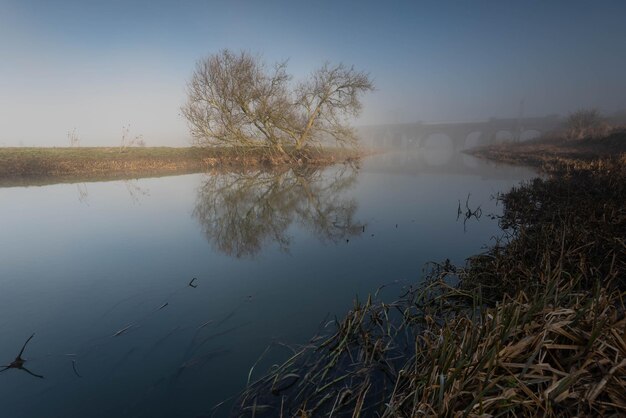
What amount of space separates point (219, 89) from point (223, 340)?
2866 centimetres

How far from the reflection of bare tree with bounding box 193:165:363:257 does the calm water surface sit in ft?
0.29

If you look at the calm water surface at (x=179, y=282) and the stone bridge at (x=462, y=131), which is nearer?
the calm water surface at (x=179, y=282)

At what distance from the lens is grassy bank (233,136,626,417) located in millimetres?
2152

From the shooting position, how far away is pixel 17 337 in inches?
169

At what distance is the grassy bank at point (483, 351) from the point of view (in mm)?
2152

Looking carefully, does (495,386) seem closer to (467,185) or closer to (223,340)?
(223,340)

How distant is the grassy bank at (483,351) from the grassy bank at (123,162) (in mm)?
24208

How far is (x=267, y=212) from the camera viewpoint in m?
11.9

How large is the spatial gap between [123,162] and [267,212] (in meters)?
24.5

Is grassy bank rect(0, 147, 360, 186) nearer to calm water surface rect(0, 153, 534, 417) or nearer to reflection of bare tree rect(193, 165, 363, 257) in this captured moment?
reflection of bare tree rect(193, 165, 363, 257)

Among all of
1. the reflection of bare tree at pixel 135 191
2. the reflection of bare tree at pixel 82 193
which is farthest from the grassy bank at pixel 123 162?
the reflection of bare tree at pixel 135 191

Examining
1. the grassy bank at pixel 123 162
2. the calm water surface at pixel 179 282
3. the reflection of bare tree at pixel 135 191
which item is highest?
the grassy bank at pixel 123 162

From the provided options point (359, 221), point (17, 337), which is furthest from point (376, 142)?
point (17, 337)

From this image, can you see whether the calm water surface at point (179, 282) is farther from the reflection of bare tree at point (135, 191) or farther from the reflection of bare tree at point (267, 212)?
the reflection of bare tree at point (135, 191)
